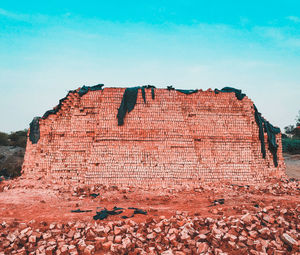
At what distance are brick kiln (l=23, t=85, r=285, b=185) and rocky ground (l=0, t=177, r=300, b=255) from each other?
1.53 metres

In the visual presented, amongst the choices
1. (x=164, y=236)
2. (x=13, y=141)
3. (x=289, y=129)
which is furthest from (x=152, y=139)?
(x=289, y=129)

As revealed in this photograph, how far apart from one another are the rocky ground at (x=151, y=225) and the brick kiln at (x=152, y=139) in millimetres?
1527

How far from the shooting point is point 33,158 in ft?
31.6

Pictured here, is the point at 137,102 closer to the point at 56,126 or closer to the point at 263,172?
the point at 56,126

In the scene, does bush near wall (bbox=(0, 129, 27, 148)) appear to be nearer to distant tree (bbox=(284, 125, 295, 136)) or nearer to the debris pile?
the debris pile

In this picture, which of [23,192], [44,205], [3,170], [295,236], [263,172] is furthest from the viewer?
[3,170]

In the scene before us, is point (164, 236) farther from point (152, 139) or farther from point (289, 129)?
point (289, 129)

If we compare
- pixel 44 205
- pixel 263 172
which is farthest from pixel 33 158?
pixel 263 172

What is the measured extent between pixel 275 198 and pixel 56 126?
8.48 metres

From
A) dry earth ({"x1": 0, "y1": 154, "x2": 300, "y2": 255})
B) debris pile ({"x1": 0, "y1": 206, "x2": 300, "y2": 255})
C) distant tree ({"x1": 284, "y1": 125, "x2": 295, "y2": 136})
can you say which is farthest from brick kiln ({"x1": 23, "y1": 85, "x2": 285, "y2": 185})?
distant tree ({"x1": 284, "y1": 125, "x2": 295, "y2": 136})

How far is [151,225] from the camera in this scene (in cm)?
494

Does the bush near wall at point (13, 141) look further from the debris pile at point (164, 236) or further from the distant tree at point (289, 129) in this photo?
the distant tree at point (289, 129)

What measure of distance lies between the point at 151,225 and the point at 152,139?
15.0 feet

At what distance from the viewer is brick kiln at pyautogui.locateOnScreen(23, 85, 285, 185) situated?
29.1ft
